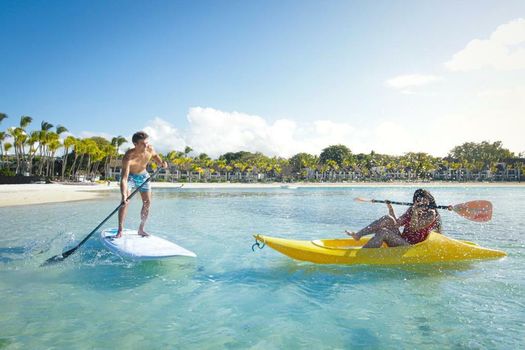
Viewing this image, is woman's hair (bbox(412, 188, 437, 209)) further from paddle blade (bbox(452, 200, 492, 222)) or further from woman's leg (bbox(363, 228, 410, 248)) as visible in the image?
paddle blade (bbox(452, 200, 492, 222))

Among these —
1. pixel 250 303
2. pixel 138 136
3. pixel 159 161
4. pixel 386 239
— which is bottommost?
pixel 250 303

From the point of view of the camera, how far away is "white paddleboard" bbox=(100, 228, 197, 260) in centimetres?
589

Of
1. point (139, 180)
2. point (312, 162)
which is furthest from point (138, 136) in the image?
point (312, 162)

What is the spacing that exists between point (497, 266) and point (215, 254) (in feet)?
18.0

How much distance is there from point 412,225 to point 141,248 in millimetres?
4595

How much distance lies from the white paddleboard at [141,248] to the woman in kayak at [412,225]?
3.12 m

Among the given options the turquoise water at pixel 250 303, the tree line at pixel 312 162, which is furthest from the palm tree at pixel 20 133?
the turquoise water at pixel 250 303

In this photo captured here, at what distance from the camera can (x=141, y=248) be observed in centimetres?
612

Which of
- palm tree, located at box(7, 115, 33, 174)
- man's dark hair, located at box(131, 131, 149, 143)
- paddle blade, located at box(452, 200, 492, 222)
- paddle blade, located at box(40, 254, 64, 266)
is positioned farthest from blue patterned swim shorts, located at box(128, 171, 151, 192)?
palm tree, located at box(7, 115, 33, 174)

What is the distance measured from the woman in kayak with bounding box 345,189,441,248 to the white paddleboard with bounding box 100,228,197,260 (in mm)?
3124

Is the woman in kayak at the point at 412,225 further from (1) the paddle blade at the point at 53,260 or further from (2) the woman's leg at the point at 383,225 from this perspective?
(1) the paddle blade at the point at 53,260

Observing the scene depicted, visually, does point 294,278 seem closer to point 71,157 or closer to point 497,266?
point 497,266

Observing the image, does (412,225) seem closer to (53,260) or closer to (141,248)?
(141,248)

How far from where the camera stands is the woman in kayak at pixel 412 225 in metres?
6.09
